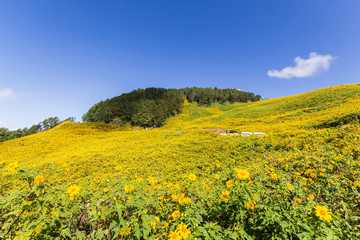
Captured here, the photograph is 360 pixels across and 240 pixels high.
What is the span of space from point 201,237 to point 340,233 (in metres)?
1.65

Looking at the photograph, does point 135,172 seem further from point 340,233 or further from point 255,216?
point 340,233

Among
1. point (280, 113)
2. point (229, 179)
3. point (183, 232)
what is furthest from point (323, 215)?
point (280, 113)

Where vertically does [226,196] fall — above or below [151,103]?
below

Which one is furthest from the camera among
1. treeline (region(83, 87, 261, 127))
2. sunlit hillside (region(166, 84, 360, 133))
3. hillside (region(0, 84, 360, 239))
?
treeline (region(83, 87, 261, 127))

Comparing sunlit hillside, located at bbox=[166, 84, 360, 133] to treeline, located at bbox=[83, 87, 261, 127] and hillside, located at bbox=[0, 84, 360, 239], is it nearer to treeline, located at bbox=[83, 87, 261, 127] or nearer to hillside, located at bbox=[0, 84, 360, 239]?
hillside, located at bbox=[0, 84, 360, 239]

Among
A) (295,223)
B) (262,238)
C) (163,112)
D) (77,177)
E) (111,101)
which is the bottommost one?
(77,177)

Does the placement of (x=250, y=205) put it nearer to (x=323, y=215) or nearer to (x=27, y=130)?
(x=323, y=215)

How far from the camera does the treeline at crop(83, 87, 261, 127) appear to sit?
116 ft

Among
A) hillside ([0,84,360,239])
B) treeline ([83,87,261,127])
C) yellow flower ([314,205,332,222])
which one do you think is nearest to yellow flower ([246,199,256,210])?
hillside ([0,84,360,239])

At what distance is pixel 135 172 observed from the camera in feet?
22.9

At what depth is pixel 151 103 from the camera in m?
39.3

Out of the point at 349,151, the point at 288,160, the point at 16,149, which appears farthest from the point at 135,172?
the point at 16,149

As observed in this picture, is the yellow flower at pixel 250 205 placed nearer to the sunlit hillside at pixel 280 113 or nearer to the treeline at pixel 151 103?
the sunlit hillside at pixel 280 113

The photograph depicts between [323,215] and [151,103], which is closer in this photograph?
[323,215]
